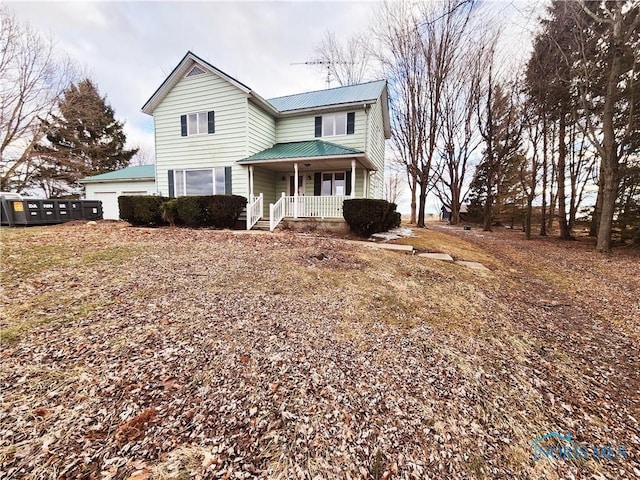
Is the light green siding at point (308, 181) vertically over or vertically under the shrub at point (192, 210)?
over

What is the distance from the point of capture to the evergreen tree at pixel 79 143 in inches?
756

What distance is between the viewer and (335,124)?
1245cm

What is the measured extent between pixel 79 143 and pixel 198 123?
63.9ft

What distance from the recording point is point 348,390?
2254 mm

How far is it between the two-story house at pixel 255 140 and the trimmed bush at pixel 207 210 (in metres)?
0.74

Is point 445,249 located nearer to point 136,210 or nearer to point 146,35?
point 136,210

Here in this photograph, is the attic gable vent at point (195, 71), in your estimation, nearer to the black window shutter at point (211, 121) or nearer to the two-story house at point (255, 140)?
the two-story house at point (255, 140)

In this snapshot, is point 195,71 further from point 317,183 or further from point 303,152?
point 317,183

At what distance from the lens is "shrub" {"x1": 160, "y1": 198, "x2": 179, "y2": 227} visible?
10.7m

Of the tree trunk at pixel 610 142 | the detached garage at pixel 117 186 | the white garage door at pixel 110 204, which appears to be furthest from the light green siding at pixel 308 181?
the white garage door at pixel 110 204

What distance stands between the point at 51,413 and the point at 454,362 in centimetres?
329

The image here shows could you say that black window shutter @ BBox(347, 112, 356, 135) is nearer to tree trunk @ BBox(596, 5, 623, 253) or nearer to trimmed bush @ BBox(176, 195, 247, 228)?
trimmed bush @ BBox(176, 195, 247, 228)

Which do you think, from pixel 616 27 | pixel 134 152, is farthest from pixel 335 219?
pixel 134 152

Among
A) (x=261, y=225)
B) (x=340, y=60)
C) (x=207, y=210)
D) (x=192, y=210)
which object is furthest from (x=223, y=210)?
(x=340, y=60)
